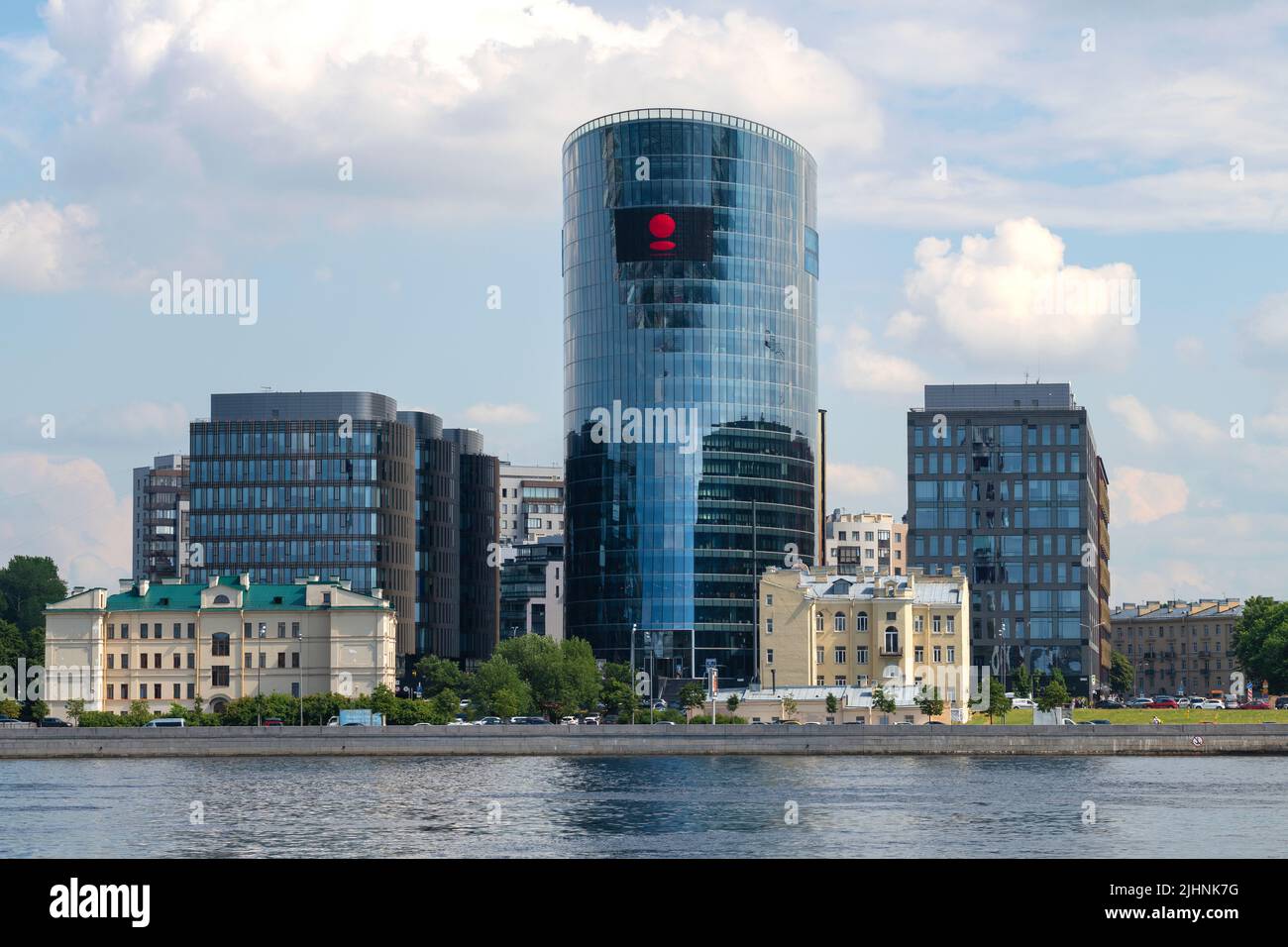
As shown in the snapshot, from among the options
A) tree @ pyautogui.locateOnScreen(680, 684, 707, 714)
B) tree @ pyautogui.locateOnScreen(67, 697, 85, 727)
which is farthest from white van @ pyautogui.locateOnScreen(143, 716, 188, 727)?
tree @ pyautogui.locateOnScreen(680, 684, 707, 714)

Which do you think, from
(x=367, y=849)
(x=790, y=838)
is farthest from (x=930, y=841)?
(x=367, y=849)

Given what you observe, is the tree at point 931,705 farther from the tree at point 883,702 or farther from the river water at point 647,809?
the river water at point 647,809

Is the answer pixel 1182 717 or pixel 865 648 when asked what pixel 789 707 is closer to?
pixel 865 648

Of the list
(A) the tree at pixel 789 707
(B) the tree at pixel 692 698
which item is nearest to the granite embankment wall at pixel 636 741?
(A) the tree at pixel 789 707

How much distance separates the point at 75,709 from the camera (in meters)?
179

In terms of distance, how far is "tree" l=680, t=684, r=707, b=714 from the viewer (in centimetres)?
18625

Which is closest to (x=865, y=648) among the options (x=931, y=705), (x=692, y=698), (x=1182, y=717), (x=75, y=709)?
(x=931, y=705)

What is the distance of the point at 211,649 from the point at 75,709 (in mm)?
21707

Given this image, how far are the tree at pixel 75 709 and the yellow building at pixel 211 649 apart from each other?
10383 millimetres

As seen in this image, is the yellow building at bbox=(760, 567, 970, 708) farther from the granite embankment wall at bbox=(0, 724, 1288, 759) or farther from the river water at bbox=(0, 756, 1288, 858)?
the river water at bbox=(0, 756, 1288, 858)

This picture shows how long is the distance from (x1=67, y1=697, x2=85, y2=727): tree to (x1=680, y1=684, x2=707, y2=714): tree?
59136 mm

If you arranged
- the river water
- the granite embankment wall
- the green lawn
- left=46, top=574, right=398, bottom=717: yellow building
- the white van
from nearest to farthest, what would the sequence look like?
the river water, the granite embankment wall, the white van, the green lawn, left=46, top=574, right=398, bottom=717: yellow building
